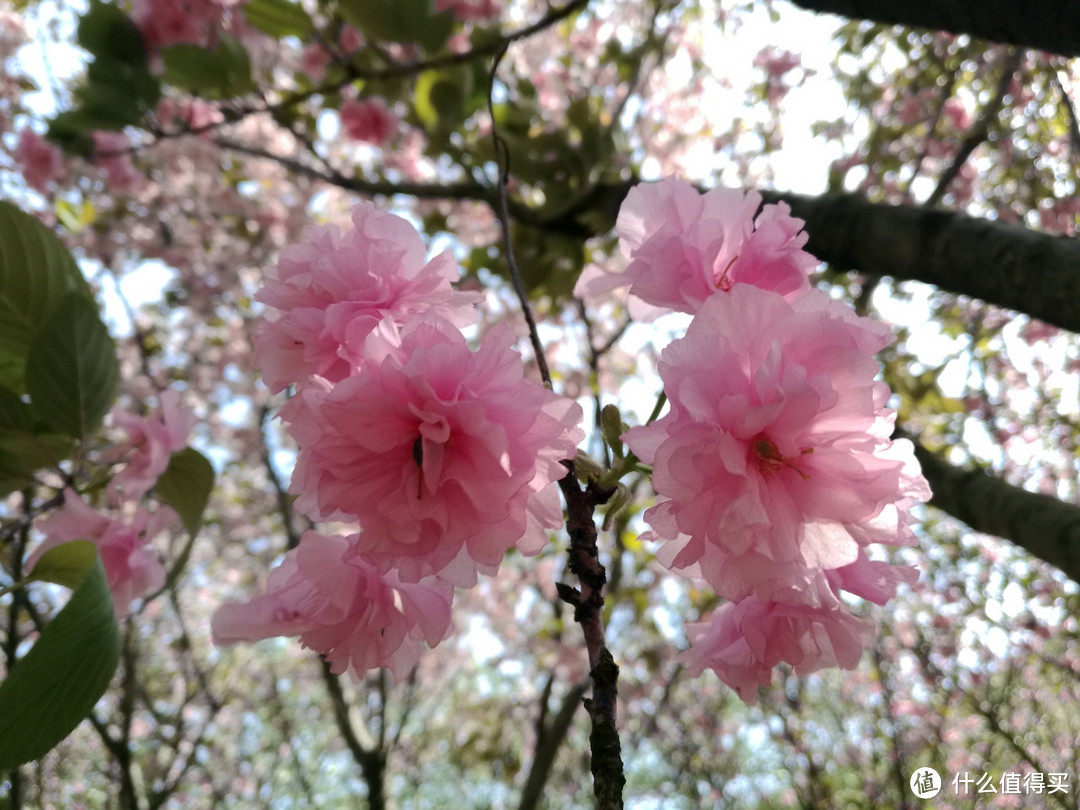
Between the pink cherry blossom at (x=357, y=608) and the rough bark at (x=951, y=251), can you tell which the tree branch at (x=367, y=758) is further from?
the rough bark at (x=951, y=251)

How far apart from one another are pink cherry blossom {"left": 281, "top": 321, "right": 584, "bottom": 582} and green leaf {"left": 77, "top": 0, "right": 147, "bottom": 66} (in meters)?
1.83

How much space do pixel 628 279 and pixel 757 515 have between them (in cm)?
30

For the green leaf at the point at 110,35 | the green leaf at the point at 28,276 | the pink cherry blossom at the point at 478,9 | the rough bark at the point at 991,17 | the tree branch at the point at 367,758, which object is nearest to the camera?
the rough bark at the point at 991,17

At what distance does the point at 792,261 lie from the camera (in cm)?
56

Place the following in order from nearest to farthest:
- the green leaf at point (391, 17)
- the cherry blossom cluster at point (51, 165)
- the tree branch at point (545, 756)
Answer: the green leaf at point (391, 17), the tree branch at point (545, 756), the cherry blossom cluster at point (51, 165)

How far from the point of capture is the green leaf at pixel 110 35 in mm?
1712

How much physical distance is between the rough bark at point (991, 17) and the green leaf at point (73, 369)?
1.19m

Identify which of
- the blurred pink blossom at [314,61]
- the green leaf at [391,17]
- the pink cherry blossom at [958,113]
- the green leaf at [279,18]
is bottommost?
the green leaf at [391,17]

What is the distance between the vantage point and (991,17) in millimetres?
856

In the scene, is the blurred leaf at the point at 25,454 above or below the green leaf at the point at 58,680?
above

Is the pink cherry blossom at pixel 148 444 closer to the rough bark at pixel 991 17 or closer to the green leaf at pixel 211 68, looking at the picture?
the green leaf at pixel 211 68

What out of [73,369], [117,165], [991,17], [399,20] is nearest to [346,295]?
[73,369]

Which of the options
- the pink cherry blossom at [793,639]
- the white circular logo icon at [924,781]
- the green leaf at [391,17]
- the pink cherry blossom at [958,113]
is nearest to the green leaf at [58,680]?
the pink cherry blossom at [793,639]

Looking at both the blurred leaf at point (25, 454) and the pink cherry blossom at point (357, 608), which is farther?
the blurred leaf at point (25, 454)
